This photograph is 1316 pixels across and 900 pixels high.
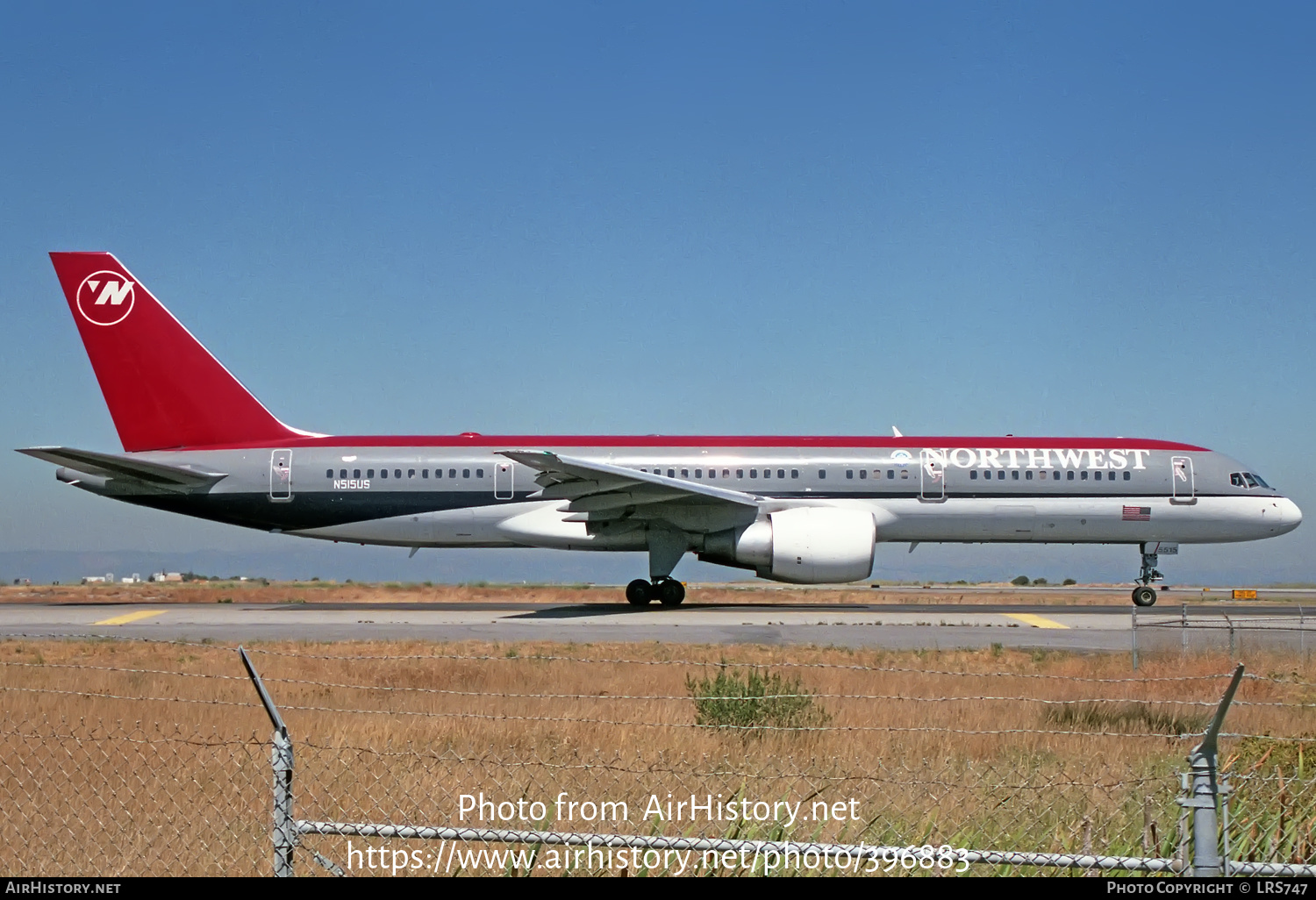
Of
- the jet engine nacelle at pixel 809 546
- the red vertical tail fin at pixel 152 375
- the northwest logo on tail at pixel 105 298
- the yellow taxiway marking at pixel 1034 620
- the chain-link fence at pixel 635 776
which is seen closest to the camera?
the chain-link fence at pixel 635 776

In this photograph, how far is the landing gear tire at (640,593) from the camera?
2480cm

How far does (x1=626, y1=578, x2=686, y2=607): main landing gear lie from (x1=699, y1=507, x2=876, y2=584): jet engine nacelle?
1.82 meters

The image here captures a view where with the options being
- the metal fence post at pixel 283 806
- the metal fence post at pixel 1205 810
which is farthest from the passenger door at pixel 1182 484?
the metal fence post at pixel 283 806

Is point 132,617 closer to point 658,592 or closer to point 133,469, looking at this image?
point 133,469

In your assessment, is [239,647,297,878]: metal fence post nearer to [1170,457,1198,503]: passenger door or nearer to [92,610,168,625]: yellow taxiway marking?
[92,610,168,625]: yellow taxiway marking

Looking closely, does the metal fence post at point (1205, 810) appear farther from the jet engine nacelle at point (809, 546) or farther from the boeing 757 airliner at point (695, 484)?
the boeing 757 airliner at point (695, 484)

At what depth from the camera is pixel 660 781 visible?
23.4ft

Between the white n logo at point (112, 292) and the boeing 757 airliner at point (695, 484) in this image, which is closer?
the boeing 757 airliner at point (695, 484)

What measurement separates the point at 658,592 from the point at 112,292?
48.1 ft

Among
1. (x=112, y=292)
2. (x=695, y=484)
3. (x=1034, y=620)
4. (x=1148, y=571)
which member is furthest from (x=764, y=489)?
(x=112, y=292)

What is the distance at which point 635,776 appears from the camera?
291 inches

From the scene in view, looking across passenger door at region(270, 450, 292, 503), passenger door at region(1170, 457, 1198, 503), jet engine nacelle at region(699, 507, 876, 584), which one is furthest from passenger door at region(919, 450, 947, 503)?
passenger door at region(270, 450, 292, 503)

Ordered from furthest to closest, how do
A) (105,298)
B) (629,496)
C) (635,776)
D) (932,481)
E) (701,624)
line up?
(105,298) < (932,481) < (629,496) < (701,624) < (635,776)

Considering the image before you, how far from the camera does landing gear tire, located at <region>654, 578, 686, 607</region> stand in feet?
81.5
